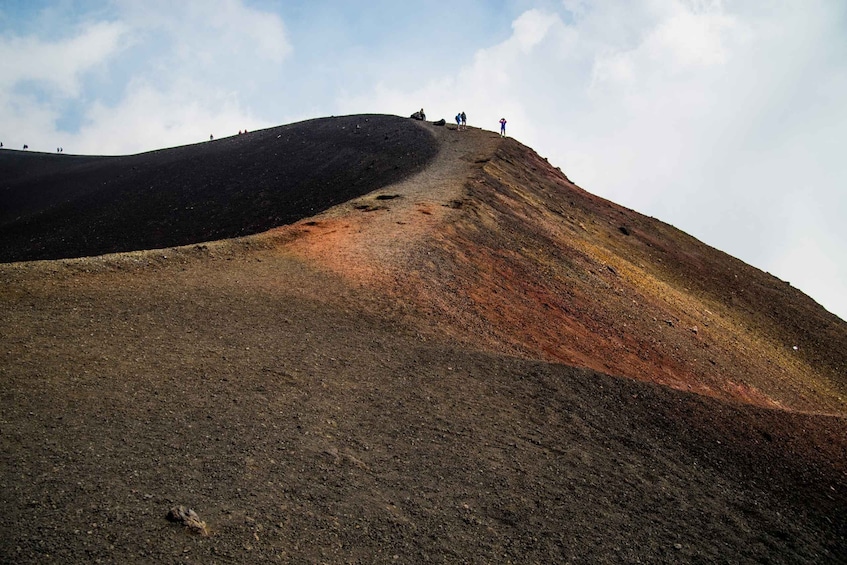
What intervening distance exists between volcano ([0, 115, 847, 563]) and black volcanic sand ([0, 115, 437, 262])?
329 inches

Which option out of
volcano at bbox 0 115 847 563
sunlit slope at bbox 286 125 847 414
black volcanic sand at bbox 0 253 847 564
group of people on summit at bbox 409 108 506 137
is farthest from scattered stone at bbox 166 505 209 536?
group of people on summit at bbox 409 108 506 137

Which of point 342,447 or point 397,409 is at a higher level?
point 397,409

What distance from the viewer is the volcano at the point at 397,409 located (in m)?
9.43

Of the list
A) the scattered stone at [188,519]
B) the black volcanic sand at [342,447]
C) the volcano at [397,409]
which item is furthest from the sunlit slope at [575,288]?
the scattered stone at [188,519]

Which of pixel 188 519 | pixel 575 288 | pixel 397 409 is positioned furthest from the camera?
pixel 575 288

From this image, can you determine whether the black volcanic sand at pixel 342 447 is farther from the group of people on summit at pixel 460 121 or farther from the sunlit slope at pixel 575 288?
the group of people on summit at pixel 460 121

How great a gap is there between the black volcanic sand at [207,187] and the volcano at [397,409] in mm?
8349

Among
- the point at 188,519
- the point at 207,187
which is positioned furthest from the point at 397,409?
the point at 207,187

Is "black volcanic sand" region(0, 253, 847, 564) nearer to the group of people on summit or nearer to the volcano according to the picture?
the volcano

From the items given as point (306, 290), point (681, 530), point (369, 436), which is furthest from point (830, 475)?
point (306, 290)

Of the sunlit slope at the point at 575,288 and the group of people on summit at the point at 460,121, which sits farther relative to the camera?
the group of people on summit at the point at 460,121

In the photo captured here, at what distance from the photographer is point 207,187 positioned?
138 ft

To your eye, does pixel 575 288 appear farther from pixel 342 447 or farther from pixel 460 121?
pixel 460 121

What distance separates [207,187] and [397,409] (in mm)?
33288
